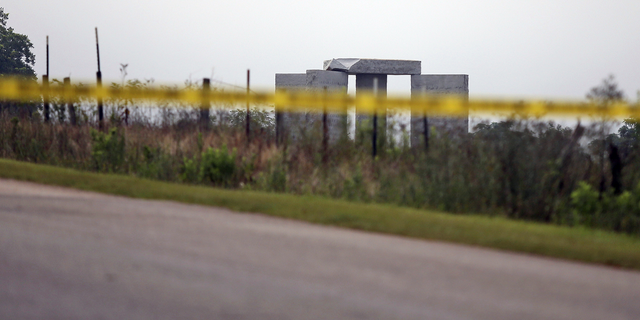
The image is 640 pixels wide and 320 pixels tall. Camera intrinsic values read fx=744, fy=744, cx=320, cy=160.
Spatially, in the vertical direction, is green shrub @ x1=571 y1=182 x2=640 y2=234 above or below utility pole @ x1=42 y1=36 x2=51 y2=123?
below

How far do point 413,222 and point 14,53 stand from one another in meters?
54.3

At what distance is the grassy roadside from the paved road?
389mm

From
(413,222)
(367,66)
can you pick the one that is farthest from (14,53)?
(413,222)

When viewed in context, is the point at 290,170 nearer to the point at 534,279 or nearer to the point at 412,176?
the point at 412,176

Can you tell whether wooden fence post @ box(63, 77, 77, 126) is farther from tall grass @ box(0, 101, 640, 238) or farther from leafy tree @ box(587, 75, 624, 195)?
leafy tree @ box(587, 75, 624, 195)

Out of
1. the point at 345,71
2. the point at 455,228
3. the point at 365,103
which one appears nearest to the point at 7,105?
the point at 365,103

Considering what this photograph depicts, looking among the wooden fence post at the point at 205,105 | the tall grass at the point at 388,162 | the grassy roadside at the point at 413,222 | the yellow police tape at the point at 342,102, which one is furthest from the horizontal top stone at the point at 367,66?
the grassy roadside at the point at 413,222

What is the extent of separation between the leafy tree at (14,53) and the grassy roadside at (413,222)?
46.0 metres

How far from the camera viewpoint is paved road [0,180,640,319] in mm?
6477

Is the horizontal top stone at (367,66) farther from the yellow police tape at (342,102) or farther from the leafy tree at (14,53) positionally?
the leafy tree at (14,53)

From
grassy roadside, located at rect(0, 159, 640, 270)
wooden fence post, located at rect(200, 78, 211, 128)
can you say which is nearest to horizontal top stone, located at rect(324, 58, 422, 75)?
wooden fence post, located at rect(200, 78, 211, 128)

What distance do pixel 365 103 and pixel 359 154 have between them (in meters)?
3.33

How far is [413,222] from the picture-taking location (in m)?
10.3

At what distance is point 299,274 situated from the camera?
24.3 ft
